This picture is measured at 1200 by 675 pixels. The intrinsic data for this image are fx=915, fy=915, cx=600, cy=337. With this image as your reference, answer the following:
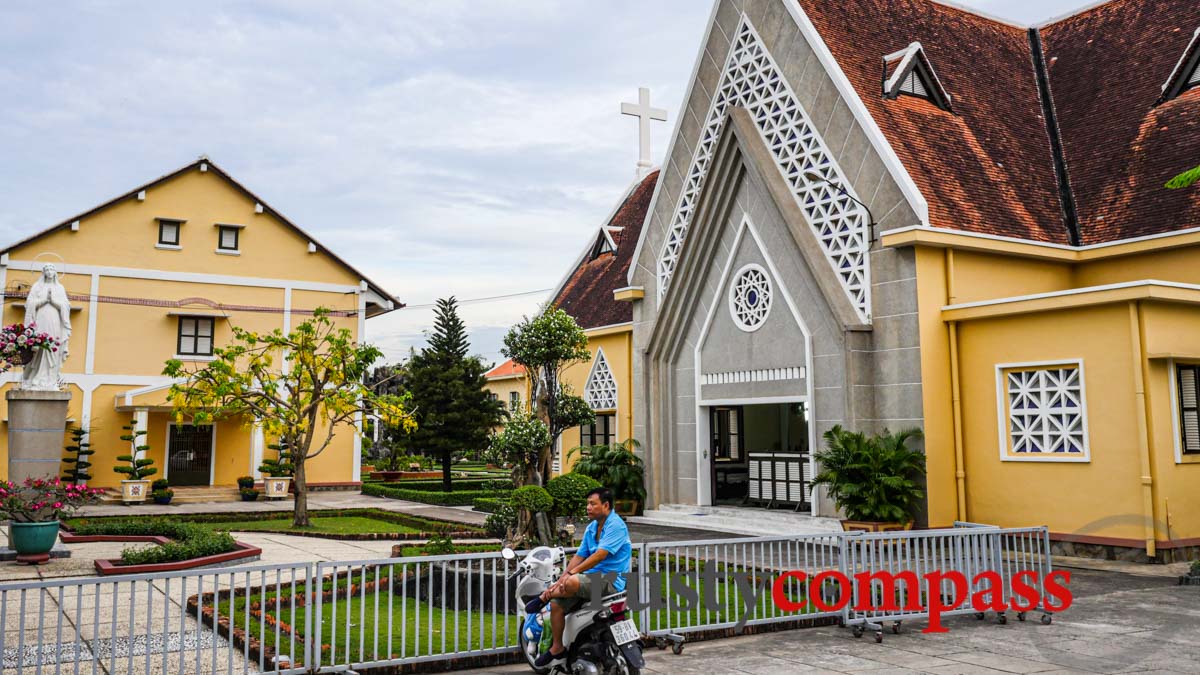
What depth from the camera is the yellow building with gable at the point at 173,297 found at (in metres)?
27.7

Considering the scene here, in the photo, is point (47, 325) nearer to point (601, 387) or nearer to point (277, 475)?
point (601, 387)

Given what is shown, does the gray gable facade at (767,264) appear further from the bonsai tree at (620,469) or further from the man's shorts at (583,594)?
the man's shorts at (583,594)

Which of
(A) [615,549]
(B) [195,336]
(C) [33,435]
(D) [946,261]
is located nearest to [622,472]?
(D) [946,261]

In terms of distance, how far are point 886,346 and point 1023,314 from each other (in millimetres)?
2266

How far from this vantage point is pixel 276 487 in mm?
27953

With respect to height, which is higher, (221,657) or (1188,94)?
(1188,94)

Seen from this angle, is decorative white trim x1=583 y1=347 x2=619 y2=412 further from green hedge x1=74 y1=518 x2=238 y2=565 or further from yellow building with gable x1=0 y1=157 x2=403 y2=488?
green hedge x1=74 y1=518 x2=238 y2=565

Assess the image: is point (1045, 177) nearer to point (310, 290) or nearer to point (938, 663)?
point (938, 663)

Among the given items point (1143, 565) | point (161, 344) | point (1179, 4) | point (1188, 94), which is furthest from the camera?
point (161, 344)

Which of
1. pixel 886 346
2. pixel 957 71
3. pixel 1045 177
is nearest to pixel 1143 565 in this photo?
pixel 886 346

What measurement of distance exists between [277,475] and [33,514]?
52.7 feet

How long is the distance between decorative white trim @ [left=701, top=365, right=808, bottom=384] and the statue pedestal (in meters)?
12.2

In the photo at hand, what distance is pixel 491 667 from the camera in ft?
25.9

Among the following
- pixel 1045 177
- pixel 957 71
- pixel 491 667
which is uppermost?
pixel 957 71
